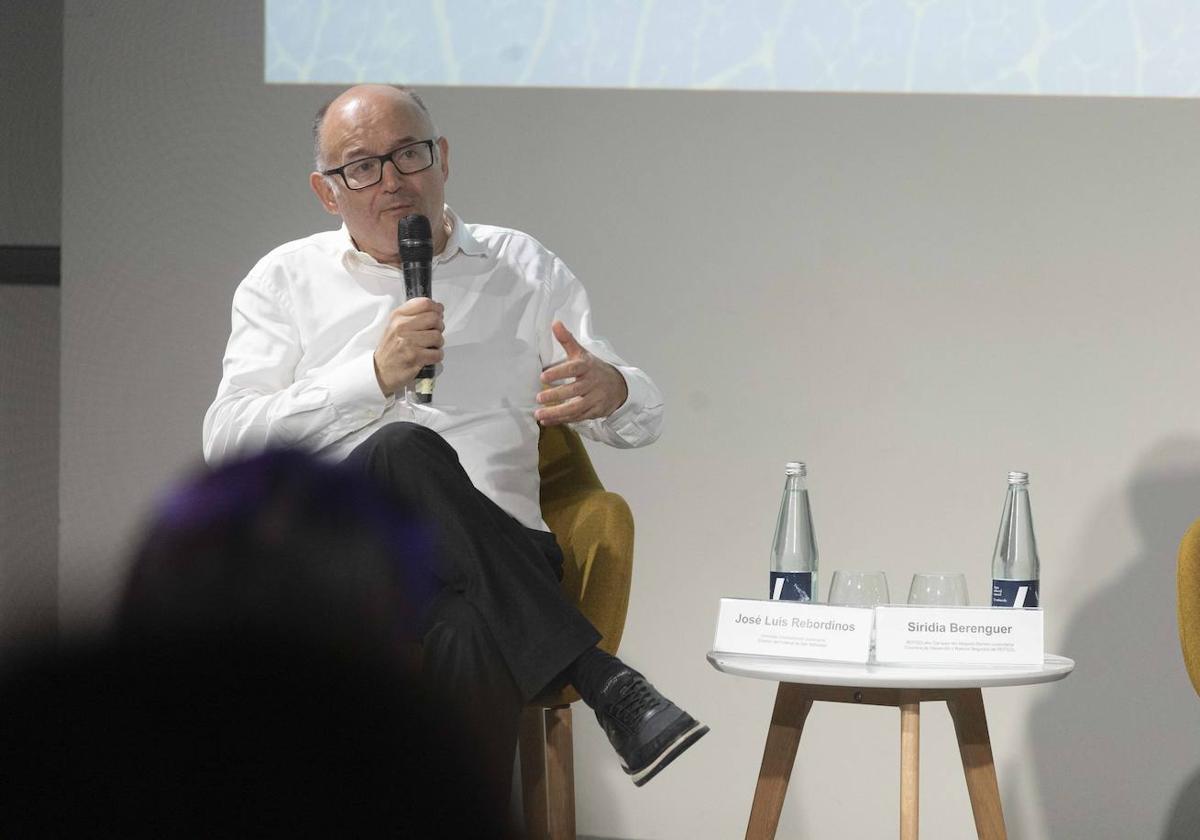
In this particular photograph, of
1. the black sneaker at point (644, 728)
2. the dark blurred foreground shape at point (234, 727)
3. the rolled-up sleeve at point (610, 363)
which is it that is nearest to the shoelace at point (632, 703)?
the black sneaker at point (644, 728)

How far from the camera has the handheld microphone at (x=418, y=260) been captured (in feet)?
6.62

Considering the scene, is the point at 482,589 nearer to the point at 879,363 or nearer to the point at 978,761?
the point at 978,761

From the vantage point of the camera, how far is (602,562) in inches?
86.3

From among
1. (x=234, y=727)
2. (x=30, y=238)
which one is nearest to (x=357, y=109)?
(x=30, y=238)

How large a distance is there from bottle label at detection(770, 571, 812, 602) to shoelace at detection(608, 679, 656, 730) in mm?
325

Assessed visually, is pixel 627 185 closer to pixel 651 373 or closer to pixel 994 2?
pixel 651 373

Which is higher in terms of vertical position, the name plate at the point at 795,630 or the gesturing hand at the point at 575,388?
the gesturing hand at the point at 575,388

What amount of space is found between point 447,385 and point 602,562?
0.42m

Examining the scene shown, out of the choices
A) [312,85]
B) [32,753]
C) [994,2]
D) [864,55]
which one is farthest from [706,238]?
[32,753]

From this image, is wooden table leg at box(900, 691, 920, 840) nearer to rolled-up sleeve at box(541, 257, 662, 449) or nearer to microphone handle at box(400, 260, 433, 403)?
rolled-up sleeve at box(541, 257, 662, 449)

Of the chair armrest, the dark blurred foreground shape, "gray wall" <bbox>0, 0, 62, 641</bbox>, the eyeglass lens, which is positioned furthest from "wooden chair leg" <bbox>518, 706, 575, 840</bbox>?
the dark blurred foreground shape

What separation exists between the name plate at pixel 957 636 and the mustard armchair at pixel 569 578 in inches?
18.7

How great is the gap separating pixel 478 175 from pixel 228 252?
61 centimetres

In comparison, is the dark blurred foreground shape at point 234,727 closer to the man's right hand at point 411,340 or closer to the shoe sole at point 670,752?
the shoe sole at point 670,752
